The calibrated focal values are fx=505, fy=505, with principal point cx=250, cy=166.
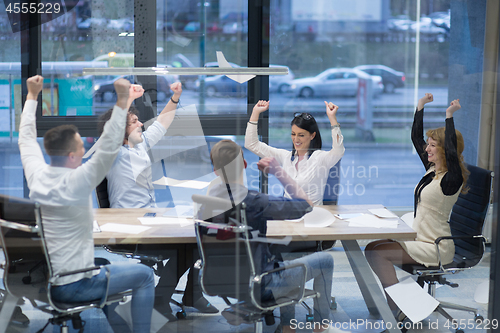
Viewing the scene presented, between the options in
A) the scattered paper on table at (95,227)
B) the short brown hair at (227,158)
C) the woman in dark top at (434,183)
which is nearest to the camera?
the scattered paper on table at (95,227)

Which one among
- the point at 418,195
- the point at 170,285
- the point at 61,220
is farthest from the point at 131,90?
the point at 418,195

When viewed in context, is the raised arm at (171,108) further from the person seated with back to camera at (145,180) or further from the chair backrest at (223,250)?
the chair backrest at (223,250)

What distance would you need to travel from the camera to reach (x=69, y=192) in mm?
2303

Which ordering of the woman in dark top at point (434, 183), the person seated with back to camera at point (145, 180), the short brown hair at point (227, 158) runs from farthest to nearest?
the woman in dark top at point (434, 183)
the short brown hair at point (227, 158)
the person seated with back to camera at point (145, 180)

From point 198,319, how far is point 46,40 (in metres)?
1.66

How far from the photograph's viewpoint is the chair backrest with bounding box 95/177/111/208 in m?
2.42

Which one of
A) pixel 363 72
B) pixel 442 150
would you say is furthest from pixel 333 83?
pixel 442 150

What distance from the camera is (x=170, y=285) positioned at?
8.93 ft

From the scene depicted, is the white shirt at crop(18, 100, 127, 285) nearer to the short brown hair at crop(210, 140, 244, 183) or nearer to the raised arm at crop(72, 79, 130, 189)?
the raised arm at crop(72, 79, 130, 189)

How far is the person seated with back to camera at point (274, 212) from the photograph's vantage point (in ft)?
8.44

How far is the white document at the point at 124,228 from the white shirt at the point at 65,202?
135 millimetres

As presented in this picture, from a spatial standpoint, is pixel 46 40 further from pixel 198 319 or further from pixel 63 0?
pixel 198 319

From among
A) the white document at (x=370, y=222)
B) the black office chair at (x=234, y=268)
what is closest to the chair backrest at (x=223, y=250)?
the black office chair at (x=234, y=268)

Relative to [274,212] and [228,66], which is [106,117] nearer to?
[228,66]
